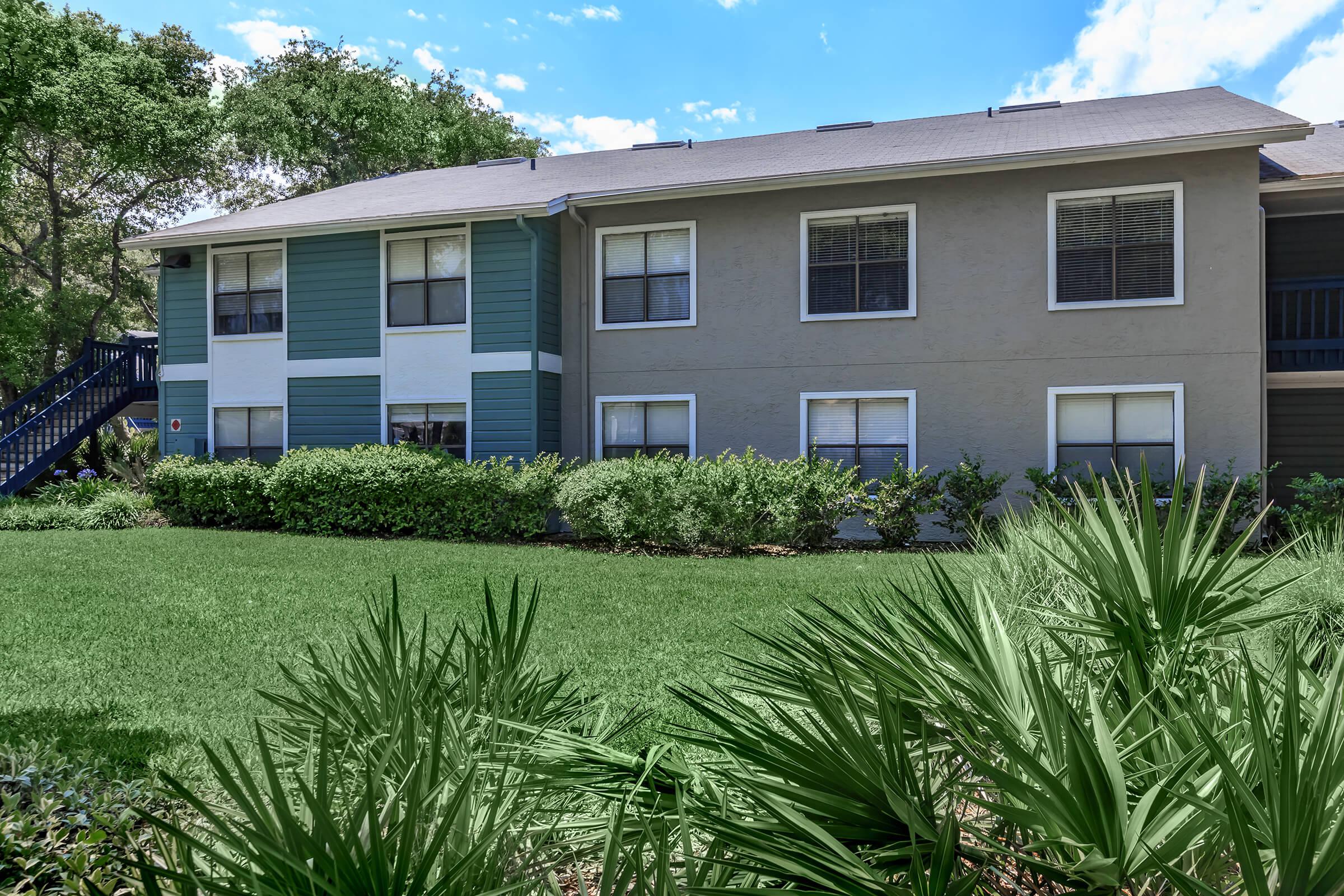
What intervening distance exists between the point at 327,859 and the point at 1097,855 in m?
1.02

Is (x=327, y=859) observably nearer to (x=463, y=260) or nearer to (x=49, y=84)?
(x=463, y=260)

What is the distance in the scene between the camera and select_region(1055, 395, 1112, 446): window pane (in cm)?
1312

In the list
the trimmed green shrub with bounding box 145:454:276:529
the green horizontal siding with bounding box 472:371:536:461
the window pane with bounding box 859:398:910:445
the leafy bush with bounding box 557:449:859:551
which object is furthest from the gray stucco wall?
the trimmed green shrub with bounding box 145:454:276:529

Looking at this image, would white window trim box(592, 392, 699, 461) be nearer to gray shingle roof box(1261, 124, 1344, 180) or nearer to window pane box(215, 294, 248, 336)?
window pane box(215, 294, 248, 336)

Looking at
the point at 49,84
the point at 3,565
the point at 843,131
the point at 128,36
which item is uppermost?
A: the point at 128,36

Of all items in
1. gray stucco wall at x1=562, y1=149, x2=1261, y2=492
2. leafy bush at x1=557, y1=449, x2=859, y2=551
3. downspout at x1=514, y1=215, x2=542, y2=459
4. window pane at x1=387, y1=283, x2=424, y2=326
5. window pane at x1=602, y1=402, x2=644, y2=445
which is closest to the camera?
leafy bush at x1=557, y1=449, x2=859, y2=551

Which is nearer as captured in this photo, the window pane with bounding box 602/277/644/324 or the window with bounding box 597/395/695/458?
the window with bounding box 597/395/695/458

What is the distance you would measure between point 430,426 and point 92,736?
11.3 metres

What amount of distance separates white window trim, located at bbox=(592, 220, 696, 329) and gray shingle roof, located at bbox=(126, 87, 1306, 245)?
2.21 feet

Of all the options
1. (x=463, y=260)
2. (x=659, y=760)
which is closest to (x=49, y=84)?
(x=463, y=260)

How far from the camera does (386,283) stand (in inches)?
626

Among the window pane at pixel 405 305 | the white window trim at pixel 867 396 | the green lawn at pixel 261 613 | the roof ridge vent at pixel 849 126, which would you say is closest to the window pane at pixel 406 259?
the window pane at pixel 405 305

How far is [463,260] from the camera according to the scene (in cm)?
1553

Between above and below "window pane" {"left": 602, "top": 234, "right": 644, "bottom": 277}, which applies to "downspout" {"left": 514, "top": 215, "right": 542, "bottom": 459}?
below
